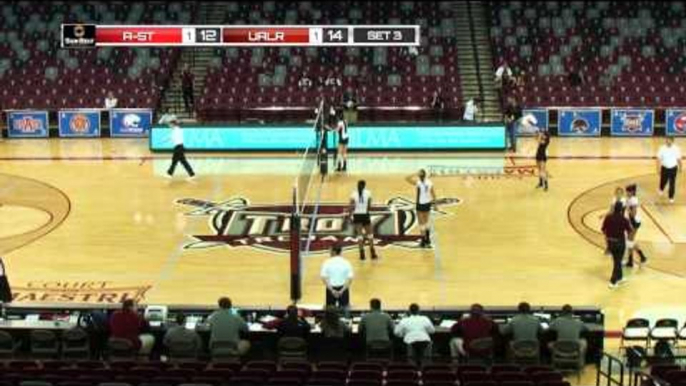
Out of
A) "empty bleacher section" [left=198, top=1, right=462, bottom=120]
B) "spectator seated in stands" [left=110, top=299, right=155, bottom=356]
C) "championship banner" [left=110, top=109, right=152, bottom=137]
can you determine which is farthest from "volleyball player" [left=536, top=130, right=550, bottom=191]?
"championship banner" [left=110, top=109, right=152, bottom=137]

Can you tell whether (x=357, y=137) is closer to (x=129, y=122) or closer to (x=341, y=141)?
(x=341, y=141)

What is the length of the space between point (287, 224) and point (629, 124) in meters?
16.6

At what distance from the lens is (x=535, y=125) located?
123 ft

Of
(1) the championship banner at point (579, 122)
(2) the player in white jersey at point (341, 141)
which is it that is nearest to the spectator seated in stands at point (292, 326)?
(2) the player in white jersey at point (341, 141)

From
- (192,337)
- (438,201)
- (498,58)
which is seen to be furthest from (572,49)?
(192,337)

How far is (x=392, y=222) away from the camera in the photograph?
2539 centimetres

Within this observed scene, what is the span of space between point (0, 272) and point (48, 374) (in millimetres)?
6384

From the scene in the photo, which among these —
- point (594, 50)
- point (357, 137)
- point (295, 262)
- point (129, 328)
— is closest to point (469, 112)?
point (357, 137)

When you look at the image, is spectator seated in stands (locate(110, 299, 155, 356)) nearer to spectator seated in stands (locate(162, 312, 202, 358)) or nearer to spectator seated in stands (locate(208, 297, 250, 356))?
spectator seated in stands (locate(162, 312, 202, 358))

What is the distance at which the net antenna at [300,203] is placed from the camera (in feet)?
61.8

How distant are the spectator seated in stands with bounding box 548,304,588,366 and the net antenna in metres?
4.51

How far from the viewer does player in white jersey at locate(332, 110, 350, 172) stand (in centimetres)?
3025

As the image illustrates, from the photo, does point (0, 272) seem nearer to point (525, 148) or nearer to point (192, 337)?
point (192, 337)

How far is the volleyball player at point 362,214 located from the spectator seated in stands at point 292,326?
5.54 meters
